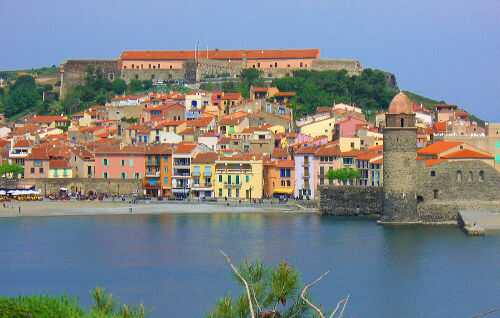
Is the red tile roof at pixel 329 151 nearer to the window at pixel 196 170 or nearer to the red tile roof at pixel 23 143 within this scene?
the window at pixel 196 170

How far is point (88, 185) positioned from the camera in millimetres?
58000

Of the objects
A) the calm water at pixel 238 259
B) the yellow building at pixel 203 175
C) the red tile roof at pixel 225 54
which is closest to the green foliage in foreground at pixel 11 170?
the yellow building at pixel 203 175

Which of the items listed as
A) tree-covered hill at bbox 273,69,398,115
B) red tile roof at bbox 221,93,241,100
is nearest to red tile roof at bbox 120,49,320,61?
tree-covered hill at bbox 273,69,398,115

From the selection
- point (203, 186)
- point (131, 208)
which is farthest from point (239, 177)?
point (131, 208)

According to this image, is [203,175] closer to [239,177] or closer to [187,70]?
[239,177]

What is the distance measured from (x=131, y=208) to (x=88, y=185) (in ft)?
22.8

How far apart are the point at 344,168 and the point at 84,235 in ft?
44.1

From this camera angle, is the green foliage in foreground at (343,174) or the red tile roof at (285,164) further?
the red tile roof at (285,164)

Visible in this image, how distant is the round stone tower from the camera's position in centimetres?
4347

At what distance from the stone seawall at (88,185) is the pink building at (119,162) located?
41 cm

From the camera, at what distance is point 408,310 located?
27141 millimetres

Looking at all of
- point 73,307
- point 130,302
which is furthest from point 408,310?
point 73,307

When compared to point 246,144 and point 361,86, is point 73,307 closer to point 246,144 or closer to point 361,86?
point 246,144

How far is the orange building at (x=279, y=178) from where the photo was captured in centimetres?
5541
